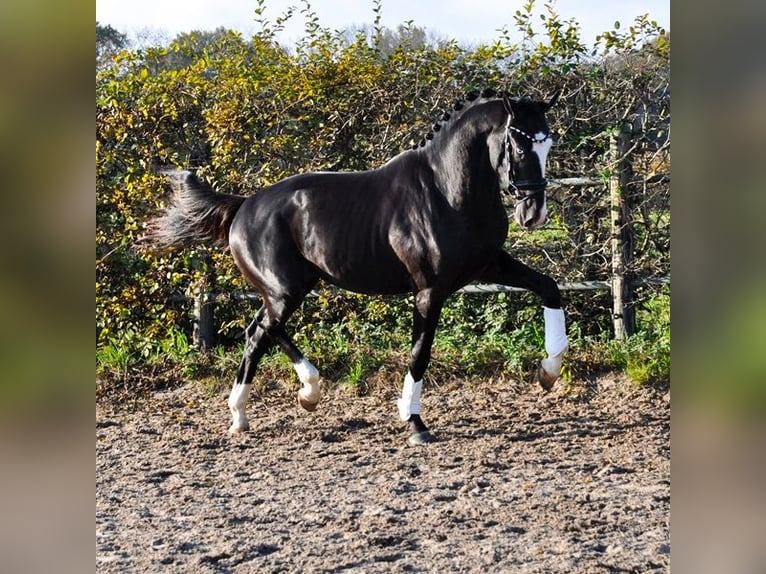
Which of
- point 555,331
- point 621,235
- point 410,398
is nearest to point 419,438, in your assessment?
point 410,398

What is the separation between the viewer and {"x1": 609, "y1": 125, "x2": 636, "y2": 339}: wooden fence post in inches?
272

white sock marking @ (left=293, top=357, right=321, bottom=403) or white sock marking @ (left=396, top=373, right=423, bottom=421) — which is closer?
white sock marking @ (left=396, top=373, right=423, bottom=421)

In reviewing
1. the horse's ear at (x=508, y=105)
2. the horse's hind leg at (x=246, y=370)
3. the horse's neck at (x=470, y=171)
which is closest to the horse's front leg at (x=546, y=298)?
the horse's neck at (x=470, y=171)

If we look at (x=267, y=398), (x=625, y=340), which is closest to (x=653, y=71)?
(x=625, y=340)

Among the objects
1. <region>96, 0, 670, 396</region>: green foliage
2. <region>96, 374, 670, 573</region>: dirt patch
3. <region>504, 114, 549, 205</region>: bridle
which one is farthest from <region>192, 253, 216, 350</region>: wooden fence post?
<region>504, 114, 549, 205</region>: bridle

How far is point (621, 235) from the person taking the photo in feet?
23.1

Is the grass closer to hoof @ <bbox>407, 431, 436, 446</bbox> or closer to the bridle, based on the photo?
hoof @ <bbox>407, 431, 436, 446</bbox>

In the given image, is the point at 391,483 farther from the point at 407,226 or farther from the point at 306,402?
the point at 407,226

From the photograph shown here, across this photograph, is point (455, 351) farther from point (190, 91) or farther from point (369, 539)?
point (369, 539)

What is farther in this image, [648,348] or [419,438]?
[648,348]

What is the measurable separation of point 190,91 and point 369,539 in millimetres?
4809

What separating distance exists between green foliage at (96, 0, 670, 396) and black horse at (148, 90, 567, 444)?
4.23 ft

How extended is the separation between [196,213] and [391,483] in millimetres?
2337

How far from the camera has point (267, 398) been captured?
682 cm
